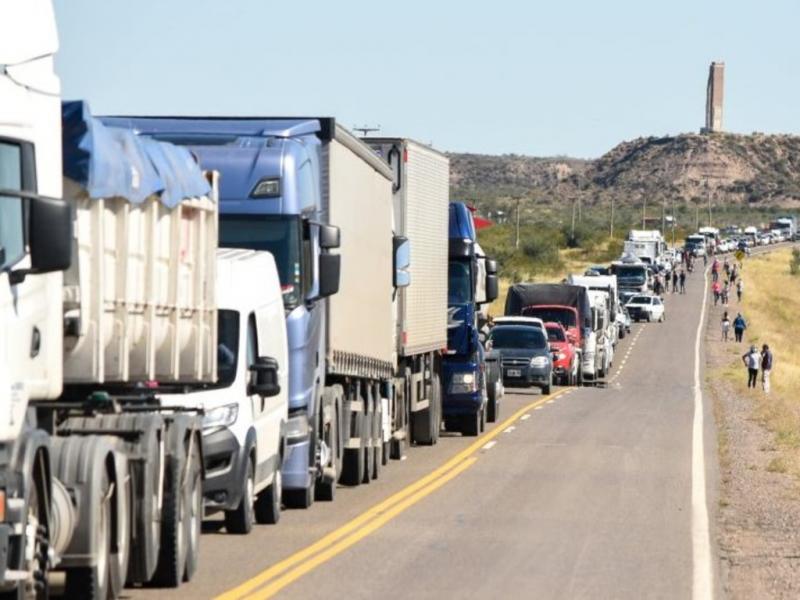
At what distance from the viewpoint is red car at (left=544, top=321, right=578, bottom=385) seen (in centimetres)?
5297

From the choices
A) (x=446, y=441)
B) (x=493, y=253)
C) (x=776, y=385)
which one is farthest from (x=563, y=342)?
(x=493, y=253)

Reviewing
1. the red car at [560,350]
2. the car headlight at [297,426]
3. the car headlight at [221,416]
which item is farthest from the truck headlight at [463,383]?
the red car at [560,350]

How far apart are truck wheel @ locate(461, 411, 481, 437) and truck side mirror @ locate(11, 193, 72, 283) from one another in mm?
23771

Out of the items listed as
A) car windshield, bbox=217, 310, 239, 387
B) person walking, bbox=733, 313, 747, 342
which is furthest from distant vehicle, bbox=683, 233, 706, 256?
car windshield, bbox=217, 310, 239, 387

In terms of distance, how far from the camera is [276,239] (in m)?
19.3

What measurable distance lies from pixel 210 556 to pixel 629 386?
128 feet

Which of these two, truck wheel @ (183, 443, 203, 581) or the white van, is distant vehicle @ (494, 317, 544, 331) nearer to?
the white van

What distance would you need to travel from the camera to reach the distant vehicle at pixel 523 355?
1875 inches

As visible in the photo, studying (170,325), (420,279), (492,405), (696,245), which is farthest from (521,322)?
(696,245)

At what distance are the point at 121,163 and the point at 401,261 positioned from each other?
1381 centimetres

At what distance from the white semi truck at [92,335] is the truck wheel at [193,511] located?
18mm

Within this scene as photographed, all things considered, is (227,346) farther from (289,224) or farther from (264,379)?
(289,224)

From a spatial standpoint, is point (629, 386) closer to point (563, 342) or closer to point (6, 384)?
point (563, 342)

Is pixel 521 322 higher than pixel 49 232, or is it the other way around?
pixel 49 232
